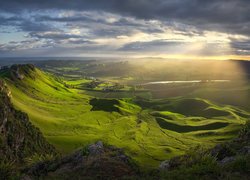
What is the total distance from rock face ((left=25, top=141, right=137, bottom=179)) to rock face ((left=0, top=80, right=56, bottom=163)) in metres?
39.3

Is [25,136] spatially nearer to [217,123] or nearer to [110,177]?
[110,177]

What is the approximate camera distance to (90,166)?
656 inches

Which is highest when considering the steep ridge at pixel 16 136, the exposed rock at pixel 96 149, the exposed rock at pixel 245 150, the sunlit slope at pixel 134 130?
the exposed rock at pixel 96 149

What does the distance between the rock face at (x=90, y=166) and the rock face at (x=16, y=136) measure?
129ft

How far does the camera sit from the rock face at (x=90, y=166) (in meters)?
15.8

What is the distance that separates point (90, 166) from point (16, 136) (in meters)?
56.3

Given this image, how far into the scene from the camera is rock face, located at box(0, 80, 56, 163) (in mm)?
60800

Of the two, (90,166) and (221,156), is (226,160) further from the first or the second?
(90,166)

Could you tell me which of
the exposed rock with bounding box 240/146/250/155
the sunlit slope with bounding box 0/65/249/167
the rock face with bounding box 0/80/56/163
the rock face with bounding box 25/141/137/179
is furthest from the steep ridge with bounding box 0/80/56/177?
the exposed rock with bounding box 240/146/250/155

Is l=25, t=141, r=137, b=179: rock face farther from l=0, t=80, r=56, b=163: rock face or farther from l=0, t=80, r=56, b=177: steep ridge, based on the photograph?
l=0, t=80, r=56, b=163: rock face

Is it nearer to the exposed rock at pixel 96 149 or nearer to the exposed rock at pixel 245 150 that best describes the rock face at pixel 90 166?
the exposed rock at pixel 96 149

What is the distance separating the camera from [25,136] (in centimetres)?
7462

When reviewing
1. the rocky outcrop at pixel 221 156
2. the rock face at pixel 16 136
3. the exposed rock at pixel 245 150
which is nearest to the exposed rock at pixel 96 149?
→ the rocky outcrop at pixel 221 156

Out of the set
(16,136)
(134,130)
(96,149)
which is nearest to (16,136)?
(16,136)
